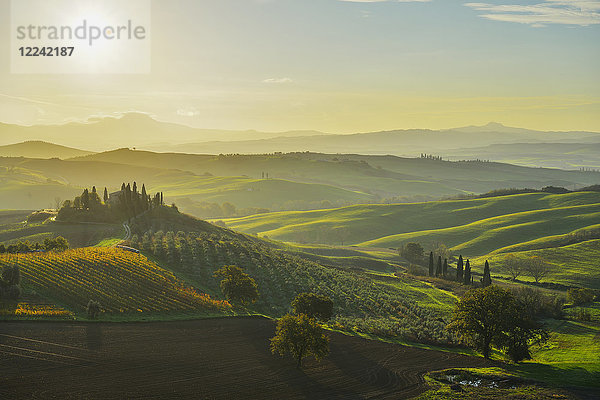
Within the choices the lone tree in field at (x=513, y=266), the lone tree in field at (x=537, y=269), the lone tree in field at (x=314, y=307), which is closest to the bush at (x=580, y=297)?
the lone tree in field at (x=537, y=269)

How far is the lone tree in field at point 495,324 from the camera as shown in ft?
205

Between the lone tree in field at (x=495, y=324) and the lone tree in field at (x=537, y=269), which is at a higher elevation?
the lone tree in field at (x=495, y=324)

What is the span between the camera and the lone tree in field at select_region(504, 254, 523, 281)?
13934 centimetres

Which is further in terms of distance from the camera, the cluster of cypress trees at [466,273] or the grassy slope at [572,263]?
the grassy slope at [572,263]

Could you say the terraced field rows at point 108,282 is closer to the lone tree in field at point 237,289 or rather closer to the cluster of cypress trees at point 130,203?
the lone tree in field at point 237,289

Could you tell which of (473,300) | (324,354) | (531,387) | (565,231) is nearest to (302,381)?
(324,354)

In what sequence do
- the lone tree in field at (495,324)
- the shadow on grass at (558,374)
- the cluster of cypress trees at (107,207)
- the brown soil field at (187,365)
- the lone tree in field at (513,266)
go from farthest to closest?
the lone tree in field at (513,266) < the cluster of cypress trees at (107,207) < the lone tree in field at (495,324) < the shadow on grass at (558,374) < the brown soil field at (187,365)

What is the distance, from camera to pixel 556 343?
74188mm

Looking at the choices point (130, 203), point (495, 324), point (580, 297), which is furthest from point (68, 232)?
point (580, 297)

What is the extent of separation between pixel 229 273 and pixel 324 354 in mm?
25778

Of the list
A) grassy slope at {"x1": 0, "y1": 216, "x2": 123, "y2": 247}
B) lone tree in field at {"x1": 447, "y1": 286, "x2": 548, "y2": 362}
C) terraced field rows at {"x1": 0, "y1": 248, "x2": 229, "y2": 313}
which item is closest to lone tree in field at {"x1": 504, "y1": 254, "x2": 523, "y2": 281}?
lone tree in field at {"x1": 447, "y1": 286, "x2": 548, "y2": 362}

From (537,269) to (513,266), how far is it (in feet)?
30.8

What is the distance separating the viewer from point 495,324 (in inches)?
2506

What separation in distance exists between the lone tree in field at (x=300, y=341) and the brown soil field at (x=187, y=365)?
123cm
